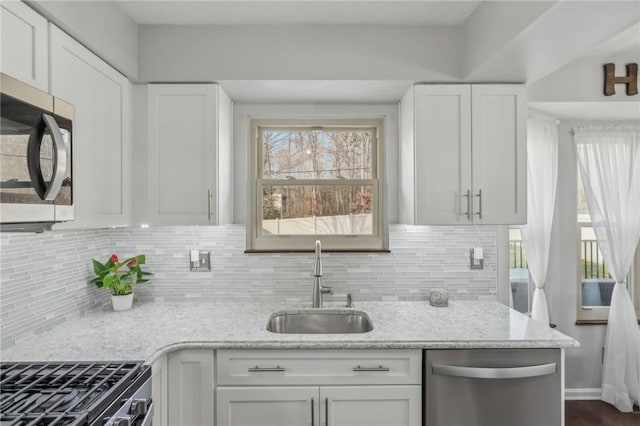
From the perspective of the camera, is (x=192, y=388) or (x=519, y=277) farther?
(x=519, y=277)

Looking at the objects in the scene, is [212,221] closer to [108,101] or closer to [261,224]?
[261,224]

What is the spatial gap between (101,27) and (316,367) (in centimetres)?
183

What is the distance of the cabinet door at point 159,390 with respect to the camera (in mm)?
1626

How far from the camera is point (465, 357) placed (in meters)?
1.77

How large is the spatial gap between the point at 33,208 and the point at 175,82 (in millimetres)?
1277

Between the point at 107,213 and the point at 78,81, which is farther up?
the point at 78,81

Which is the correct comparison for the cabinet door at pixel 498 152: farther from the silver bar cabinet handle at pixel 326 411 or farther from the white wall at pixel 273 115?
the silver bar cabinet handle at pixel 326 411

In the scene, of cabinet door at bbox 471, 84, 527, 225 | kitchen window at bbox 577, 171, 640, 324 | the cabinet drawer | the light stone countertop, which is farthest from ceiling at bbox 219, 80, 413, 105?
kitchen window at bbox 577, 171, 640, 324

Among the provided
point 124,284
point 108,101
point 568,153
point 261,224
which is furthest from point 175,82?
point 568,153

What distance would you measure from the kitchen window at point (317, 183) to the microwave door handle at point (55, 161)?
58.0 inches

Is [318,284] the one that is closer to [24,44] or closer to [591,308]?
[24,44]

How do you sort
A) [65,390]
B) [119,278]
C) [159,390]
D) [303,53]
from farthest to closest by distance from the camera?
[119,278], [303,53], [159,390], [65,390]

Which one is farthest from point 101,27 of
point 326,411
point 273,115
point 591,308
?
point 591,308

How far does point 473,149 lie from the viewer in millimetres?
2168
